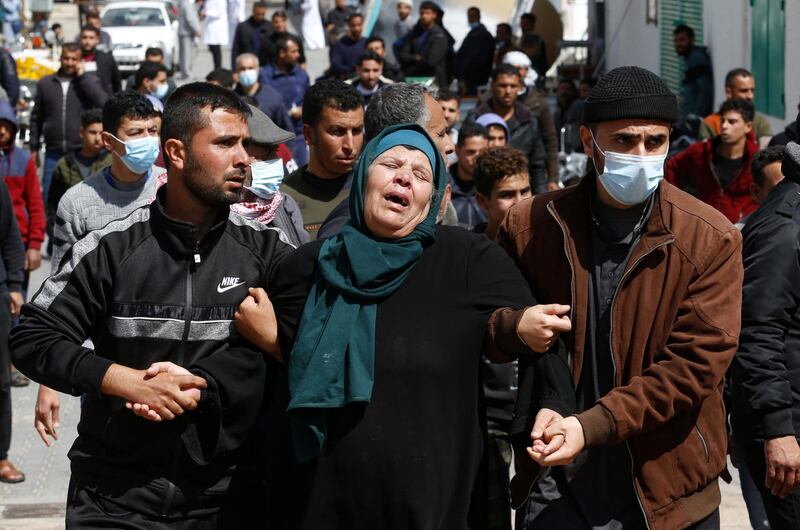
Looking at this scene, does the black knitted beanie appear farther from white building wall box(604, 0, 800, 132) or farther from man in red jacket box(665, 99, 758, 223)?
white building wall box(604, 0, 800, 132)

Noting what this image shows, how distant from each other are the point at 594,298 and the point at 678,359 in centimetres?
30

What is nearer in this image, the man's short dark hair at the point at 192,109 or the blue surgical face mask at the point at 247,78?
the man's short dark hair at the point at 192,109

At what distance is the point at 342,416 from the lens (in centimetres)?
365

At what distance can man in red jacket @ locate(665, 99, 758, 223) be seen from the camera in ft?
30.7

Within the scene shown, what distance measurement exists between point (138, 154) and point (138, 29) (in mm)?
26147

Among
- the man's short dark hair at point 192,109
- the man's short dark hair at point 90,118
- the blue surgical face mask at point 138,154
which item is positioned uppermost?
the man's short dark hair at point 192,109

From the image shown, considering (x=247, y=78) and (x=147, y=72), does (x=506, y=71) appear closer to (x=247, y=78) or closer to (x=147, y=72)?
(x=247, y=78)

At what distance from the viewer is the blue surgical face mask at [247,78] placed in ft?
45.3

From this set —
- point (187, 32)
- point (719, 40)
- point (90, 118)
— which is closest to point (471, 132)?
point (90, 118)

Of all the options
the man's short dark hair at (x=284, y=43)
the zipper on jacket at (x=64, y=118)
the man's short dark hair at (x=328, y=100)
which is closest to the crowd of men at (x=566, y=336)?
the man's short dark hair at (x=328, y=100)

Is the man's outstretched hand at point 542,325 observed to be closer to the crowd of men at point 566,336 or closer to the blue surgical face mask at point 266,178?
the crowd of men at point 566,336

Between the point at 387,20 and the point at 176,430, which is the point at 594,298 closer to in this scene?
the point at 176,430

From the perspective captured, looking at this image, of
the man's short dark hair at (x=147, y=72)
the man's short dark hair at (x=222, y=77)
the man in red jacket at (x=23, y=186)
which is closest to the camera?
the man in red jacket at (x=23, y=186)

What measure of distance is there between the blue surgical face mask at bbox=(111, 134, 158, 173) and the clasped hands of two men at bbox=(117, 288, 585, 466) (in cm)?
253
